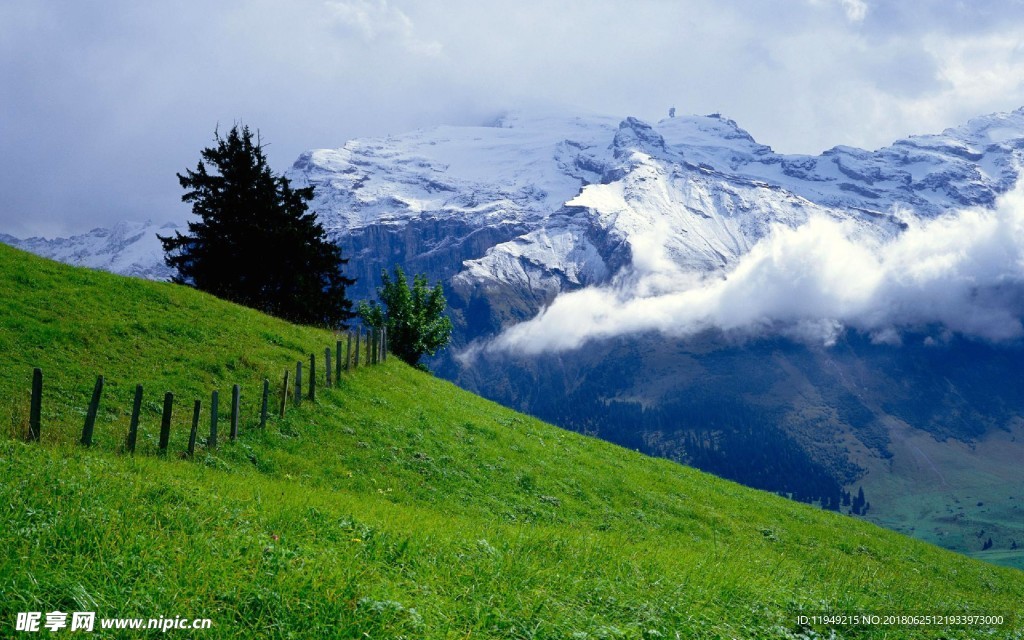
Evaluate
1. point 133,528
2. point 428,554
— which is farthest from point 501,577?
point 133,528

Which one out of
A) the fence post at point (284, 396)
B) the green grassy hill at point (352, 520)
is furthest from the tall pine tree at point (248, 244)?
the fence post at point (284, 396)

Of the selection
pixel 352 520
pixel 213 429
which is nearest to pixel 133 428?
pixel 213 429

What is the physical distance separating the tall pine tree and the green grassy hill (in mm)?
14185

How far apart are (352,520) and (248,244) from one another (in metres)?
46.0

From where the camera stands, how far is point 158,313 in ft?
124

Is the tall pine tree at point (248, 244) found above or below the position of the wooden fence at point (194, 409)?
above

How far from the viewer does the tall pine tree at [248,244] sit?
2217 inches

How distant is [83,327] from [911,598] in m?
35.5

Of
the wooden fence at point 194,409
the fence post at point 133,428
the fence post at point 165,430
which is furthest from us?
the fence post at point 165,430

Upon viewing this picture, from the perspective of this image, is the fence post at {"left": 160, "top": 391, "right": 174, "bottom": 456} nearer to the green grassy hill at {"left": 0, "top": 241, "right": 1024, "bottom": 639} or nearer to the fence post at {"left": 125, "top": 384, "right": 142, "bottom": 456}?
the green grassy hill at {"left": 0, "top": 241, "right": 1024, "bottom": 639}

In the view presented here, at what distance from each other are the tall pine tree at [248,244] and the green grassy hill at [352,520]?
14.2 m

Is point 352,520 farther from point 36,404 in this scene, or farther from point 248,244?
point 248,244

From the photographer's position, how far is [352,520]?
15.8 m

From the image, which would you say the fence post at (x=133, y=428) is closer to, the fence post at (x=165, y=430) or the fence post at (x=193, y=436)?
the fence post at (x=165, y=430)
